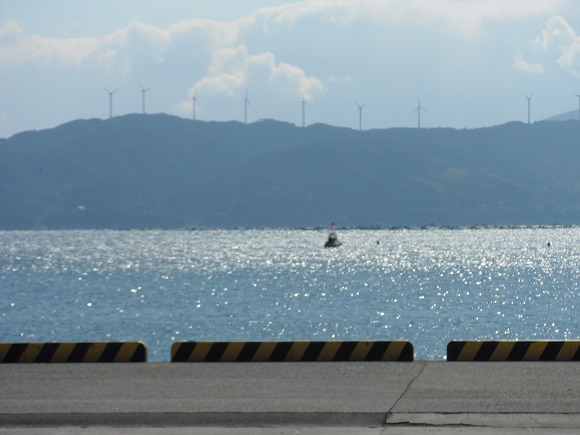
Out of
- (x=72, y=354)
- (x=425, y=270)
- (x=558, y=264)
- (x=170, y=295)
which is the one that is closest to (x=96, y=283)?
(x=170, y=295)

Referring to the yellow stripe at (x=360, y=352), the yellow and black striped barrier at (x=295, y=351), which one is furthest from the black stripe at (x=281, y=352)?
the yellow stripe at (x=360, y=352)

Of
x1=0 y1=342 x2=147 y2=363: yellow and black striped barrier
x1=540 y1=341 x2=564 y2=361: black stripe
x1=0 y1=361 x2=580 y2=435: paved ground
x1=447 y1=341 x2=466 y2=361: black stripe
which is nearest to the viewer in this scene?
x1=0 y1=361 x2=580 y2=435: paved ground

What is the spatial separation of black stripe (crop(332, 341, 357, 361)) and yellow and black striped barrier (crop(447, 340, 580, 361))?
1.76 meters

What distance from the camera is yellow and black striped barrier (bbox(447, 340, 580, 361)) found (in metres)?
20.3

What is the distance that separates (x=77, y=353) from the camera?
21156mm

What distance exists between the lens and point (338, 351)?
20.8m

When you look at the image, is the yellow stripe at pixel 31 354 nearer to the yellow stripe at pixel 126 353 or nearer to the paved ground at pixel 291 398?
the paved ground at pixel 291 398

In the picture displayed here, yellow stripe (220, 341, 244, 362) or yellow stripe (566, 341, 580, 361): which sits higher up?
yellow stripe (566, 341, 580, 361)

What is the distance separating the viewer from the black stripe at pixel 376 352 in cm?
2070

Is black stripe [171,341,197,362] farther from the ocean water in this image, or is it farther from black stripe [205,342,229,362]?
the ocean water

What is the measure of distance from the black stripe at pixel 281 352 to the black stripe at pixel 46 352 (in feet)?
13.1

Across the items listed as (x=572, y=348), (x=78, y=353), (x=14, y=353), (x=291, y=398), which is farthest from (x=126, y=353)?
(x=572, y=348)

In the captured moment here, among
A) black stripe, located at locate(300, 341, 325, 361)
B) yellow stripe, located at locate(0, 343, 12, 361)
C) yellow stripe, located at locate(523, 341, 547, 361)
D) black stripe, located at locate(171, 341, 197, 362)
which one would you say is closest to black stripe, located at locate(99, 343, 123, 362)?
black stripe, located at locate(171, 341, 197, 362)

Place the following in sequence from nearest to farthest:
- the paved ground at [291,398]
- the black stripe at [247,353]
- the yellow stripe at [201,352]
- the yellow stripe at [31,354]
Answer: the paved ground at [291,398] → the black stripe at [247,353] → the yellow stripe at [201,352] → the yellow stripe at [31,354]
